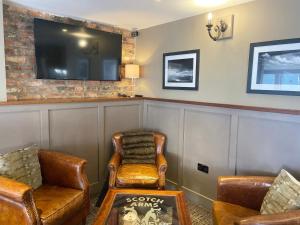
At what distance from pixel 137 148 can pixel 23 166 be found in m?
1.35

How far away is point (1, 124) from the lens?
2.31 m

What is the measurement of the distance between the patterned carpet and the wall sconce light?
202 centimetres

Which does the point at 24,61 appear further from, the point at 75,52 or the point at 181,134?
the point at 181,134

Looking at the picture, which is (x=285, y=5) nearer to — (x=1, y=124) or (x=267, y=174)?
(x=267, y=174)

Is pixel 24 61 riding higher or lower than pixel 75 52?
lower

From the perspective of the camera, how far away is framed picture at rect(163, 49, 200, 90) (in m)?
2.89

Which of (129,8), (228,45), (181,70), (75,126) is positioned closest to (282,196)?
(228,45)

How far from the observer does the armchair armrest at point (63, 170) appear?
222 centimetres

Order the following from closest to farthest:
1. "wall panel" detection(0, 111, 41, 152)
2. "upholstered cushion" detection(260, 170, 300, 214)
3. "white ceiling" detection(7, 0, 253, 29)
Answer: "upholstered cushion" detection(260, 170, 300, 214), "wall panel" detection(0, 111, 41, 152), "white ceiling" detection(7, 0, 253, 29)

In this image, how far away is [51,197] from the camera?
6.63ft

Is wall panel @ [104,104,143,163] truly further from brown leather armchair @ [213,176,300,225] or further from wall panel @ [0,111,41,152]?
brown leather armchair @ [213,176,300,225]

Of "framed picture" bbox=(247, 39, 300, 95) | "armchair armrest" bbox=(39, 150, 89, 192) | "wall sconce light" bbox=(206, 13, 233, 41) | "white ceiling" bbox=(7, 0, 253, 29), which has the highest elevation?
"white ceiling" bbox=(7, 0, 253, 29)

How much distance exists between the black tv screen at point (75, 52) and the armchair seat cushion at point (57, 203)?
1327 millimetres

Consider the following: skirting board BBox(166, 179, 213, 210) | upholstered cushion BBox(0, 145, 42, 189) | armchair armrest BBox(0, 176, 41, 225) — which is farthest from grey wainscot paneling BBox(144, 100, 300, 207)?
armchair armrest BBox(0, 176, 41, 225)
